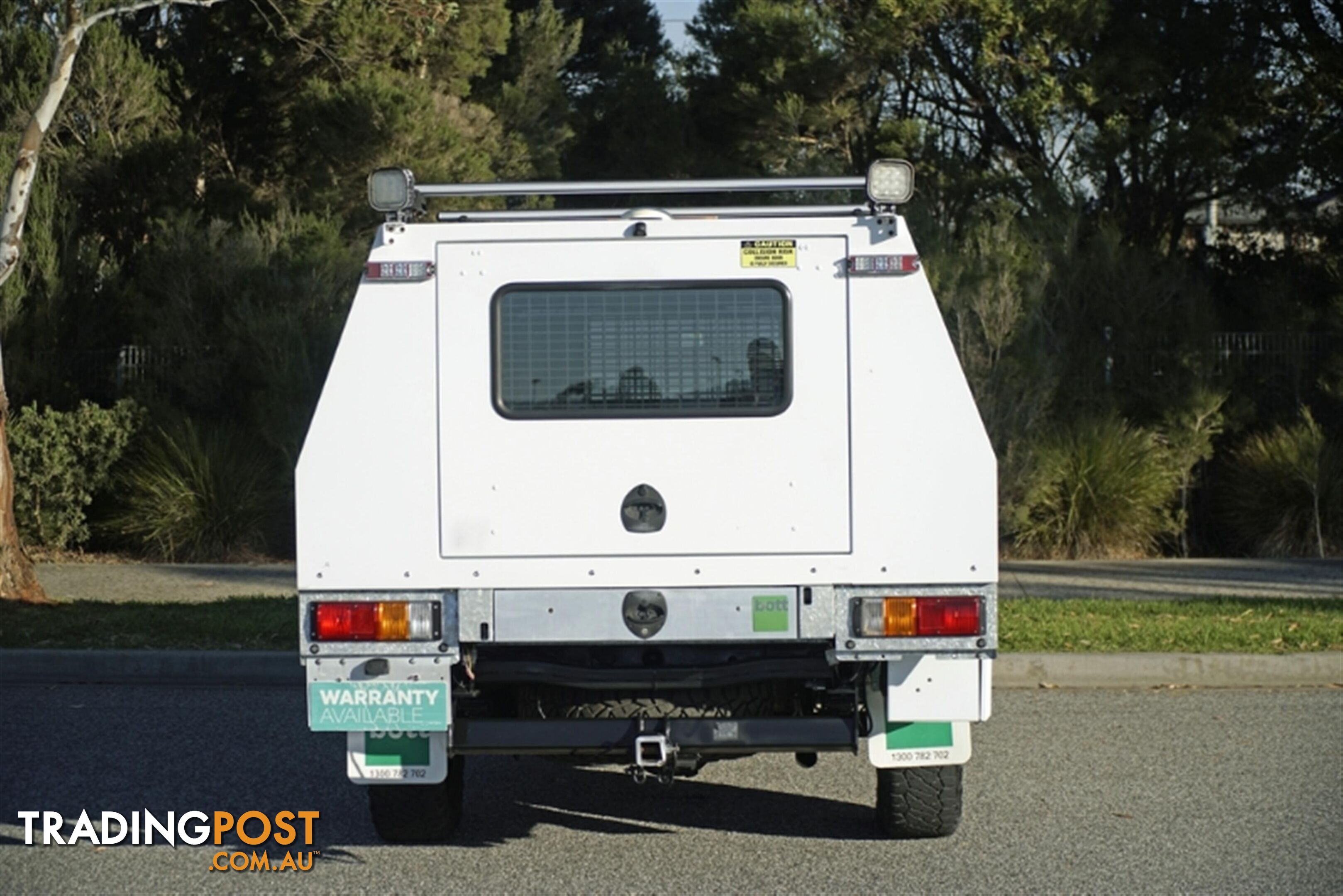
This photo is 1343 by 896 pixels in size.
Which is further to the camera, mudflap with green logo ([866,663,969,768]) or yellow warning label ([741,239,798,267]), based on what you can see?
mudflap with green logo ([866,663,969,768])

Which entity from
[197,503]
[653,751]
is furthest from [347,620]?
[197,503]

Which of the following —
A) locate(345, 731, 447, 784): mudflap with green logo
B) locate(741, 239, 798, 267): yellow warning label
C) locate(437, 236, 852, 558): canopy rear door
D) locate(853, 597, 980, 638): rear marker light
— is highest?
locate(741, 239, 798, 267): yellow warning label

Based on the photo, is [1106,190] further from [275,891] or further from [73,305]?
[275,891]

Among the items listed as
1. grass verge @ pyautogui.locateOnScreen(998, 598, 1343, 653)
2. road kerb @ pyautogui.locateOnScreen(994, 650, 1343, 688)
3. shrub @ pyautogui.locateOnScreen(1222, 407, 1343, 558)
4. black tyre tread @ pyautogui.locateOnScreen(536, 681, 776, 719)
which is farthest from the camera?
shrub @ pyautogui.locateOnScreen(1222, 407, 1343, 558)

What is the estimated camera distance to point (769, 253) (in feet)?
18.2

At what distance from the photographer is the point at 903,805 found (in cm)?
611

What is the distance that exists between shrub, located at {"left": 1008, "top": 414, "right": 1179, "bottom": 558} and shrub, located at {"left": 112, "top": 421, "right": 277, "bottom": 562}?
7.62 meters

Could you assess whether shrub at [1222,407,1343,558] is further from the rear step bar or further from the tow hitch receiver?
the tow hitch receiver

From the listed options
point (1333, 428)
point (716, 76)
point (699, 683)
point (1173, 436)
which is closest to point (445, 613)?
point (699, 683)

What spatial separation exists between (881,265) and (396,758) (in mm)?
2460

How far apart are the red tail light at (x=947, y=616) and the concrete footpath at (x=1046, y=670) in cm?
445

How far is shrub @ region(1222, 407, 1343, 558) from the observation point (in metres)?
16.3

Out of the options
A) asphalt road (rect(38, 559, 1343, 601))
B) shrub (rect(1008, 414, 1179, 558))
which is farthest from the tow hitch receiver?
shrub (rect(1008, 414, 1179, 558))

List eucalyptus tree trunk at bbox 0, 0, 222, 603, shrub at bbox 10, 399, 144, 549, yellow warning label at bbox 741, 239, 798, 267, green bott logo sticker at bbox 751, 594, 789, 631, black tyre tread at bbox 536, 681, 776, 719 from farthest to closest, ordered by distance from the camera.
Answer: shrub at bbox 10, 399, 144, 549
eucalyptus tree trunk at bbox 0, 0, 222, 603
black tyre tread at bbox 536, 681, 776, 719
yellow warning label at bbox 741, 239, 798, 267
green bott logo sticker at bbox 751, 594, 789, 631
